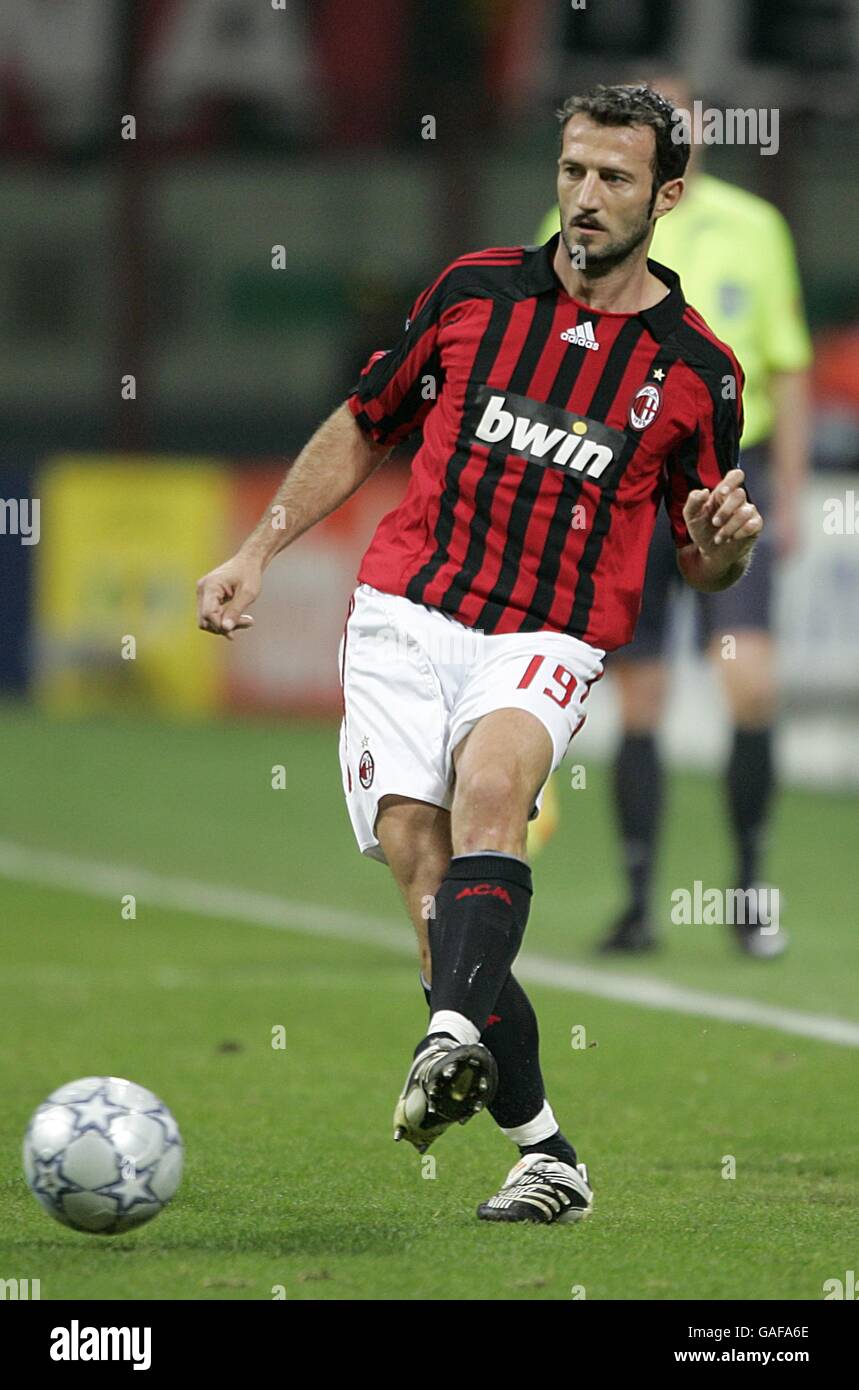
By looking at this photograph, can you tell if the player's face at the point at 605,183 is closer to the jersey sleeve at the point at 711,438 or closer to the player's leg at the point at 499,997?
the jersey sleeve at the point at 711,438

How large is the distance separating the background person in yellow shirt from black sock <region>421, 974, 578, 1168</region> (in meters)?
3.17

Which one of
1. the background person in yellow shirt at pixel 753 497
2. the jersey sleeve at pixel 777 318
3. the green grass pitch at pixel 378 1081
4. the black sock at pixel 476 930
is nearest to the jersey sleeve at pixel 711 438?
the black sock at pixel 476 930

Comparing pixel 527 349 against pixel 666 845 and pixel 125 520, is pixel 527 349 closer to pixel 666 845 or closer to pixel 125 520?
pixel 666 845

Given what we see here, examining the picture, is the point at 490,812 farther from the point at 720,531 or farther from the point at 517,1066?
the point at 720,531

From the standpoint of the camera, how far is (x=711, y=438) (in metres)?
4.77

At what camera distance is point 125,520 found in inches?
656

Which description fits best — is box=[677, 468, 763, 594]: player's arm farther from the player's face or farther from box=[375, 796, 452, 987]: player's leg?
box=[375, 796, 452, 987]: player's leg

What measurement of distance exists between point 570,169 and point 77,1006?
3147 millimetres

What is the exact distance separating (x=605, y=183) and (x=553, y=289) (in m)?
0.25

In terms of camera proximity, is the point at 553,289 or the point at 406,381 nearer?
the point at 553,289

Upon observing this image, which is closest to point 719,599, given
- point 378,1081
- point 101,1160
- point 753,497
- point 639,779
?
A: point 753,497

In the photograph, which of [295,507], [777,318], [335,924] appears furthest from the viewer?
[335,924]

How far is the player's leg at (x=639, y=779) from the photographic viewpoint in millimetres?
7906

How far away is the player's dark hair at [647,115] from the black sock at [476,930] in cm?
121
